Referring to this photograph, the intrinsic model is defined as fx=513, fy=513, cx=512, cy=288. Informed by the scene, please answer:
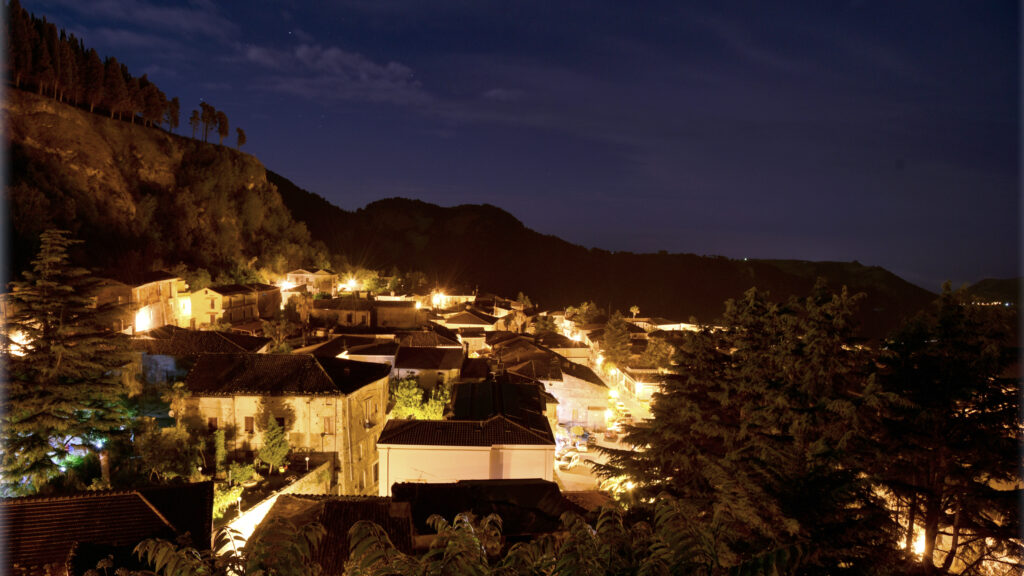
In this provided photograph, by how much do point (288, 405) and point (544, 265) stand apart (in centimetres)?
9672

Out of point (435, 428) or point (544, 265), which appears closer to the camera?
point (435, 428)

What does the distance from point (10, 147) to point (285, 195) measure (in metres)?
65.8

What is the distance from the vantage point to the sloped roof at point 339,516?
38.1 ft

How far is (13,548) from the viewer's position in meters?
9.70

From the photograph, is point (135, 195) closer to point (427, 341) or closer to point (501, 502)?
point (427, 341)

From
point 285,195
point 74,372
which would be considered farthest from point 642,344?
point 285,195

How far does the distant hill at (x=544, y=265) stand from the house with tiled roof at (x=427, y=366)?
65.4 metres

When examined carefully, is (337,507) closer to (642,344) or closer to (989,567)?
(989,567)

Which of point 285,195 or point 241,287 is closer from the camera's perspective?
point 241,287

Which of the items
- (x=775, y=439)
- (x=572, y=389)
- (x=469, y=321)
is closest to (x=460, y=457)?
(x=775, y=439)

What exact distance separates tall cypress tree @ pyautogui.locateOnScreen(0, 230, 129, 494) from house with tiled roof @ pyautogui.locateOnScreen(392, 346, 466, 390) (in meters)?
12.8

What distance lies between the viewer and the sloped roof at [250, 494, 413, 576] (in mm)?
11619

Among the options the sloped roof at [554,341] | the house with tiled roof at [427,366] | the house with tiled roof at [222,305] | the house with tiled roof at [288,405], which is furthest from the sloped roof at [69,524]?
the sloped roof at [554,341]

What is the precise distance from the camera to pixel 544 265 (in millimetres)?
113562
